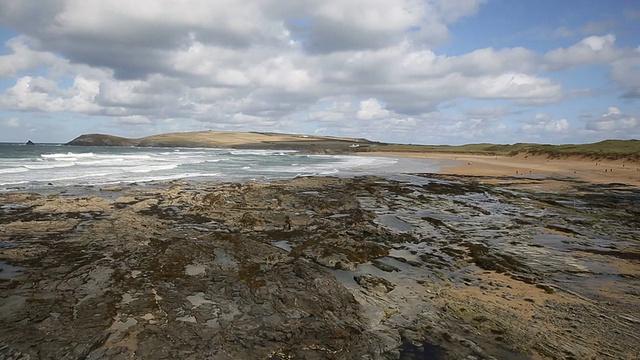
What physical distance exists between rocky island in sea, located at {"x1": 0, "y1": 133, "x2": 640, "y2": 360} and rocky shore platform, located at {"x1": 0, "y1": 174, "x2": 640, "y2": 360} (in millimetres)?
41

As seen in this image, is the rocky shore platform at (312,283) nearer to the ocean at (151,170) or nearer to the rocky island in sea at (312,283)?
the rocky island in sea at (312,283)

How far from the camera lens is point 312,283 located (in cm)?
849

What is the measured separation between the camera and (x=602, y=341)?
20.3 feet

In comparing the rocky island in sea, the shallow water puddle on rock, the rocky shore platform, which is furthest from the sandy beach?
the shallow water puddle on rock

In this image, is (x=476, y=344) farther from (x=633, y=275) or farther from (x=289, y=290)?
(x=633, y=275)

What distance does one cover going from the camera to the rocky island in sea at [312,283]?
6.04 m

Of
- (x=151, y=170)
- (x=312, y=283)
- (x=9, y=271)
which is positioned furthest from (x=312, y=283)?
(x=151, y=170)

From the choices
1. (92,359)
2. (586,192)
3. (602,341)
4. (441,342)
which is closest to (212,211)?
(92,359)

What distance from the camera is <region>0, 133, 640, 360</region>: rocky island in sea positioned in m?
6.04

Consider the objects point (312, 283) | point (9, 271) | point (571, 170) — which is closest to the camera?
point (312, 283)

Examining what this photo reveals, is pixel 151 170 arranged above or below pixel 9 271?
above

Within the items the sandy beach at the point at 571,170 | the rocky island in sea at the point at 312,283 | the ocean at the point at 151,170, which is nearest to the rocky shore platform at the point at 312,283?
the rocky island in sea at the point at 312,283

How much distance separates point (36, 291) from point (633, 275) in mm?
14113

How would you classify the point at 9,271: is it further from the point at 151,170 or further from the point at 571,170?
the point at 571,170
